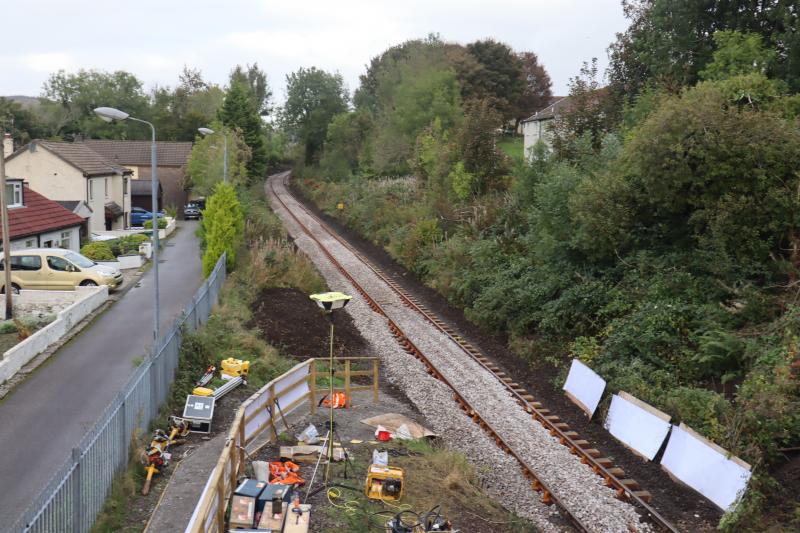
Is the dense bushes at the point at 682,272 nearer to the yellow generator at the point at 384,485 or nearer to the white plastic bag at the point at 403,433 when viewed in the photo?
the white plastic bag at the point at 403,433

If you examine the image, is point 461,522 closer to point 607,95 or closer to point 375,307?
point 375,307

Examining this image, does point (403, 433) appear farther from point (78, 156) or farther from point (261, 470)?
point (78, 156)

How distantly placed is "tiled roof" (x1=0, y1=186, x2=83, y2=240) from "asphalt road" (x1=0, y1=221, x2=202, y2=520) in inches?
240

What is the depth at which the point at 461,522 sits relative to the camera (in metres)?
10.1

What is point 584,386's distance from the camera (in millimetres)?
15570

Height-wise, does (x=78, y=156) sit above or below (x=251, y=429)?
above

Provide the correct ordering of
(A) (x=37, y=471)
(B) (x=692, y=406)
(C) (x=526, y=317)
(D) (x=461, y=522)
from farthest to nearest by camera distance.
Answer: (C) (x=526, y=317), (B) (x=692, y=406), (A) (x=37, y=471), (D) (x=461, y=522)

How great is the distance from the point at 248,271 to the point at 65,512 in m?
18.0

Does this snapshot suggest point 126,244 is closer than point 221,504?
No

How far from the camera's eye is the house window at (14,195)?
29.6 meters

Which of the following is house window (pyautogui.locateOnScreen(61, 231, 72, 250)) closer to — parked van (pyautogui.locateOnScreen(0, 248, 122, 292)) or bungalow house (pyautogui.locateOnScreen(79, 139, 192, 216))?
parked van (pyautogui.locateOnScreen(0, 248, 122, 292))

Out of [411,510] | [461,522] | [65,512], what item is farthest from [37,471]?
[461,522]

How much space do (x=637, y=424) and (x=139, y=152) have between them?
55.1 metres

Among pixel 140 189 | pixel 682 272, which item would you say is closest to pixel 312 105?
pixel 140 189
